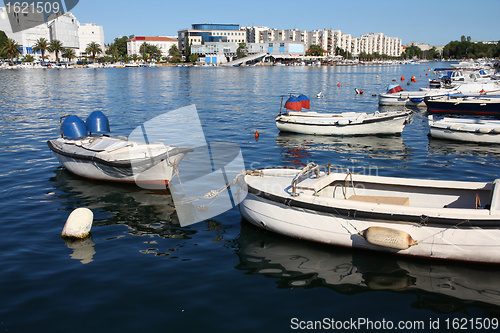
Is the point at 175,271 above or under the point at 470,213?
under

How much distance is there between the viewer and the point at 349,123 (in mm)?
26781

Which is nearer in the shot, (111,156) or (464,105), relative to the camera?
(111,156)

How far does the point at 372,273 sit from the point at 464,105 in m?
30.5

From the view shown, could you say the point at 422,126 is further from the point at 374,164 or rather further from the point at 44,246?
the point at 44,246

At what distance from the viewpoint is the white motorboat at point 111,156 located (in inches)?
621

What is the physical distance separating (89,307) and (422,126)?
99.7ft

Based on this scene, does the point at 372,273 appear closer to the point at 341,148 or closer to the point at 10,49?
the point at 341,148

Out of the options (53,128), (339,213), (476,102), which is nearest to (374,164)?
(339,213)

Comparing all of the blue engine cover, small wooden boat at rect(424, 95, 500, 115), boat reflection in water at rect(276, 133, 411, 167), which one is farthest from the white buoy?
small wooden boat at rect(424, 95, 500, 115)

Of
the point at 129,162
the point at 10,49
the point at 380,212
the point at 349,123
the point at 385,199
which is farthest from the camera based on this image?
the point at 10,49

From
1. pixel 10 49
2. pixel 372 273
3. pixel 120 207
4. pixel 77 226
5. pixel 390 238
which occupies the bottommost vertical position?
pixel 372 273

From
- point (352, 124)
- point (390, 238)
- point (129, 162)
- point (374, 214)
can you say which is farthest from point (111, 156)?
point (352, 124)

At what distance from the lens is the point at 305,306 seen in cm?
884

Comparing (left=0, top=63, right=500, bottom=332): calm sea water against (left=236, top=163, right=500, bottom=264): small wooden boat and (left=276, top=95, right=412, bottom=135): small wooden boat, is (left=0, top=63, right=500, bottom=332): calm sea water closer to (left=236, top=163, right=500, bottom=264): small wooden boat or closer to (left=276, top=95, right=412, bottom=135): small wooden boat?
(left=236, top=163, right=500, bottom=264): small wooden boat
